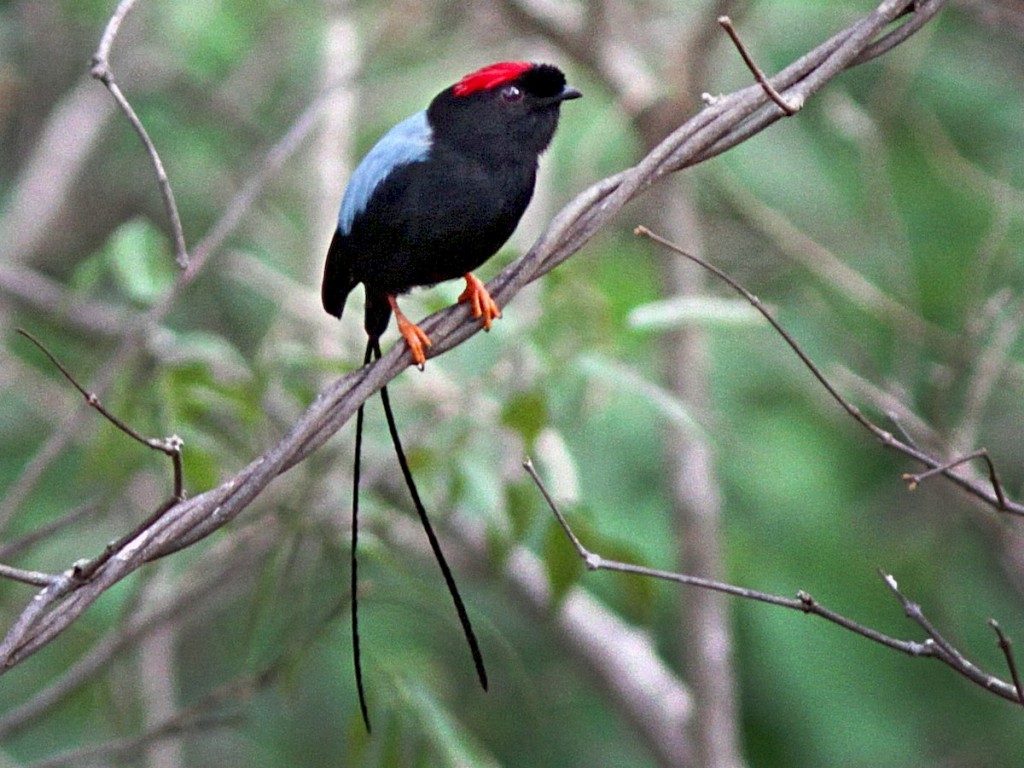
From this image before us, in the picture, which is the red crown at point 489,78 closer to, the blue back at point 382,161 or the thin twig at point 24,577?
the blue back at point 382,161

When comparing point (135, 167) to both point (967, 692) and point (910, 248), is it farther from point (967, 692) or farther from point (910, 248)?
point (967, 692)

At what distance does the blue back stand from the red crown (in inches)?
3.3

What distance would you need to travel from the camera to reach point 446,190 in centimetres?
225

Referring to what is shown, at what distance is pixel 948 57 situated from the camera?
16.7 feet

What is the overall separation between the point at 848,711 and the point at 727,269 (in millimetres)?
1470

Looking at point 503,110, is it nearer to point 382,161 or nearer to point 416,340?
point 382,161

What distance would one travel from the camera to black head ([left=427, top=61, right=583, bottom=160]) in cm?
230

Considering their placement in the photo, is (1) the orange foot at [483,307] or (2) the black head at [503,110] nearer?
(1) the orange foot at [483,307]

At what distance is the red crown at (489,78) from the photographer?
237cm

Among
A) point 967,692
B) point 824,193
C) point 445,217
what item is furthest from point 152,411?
point 967,692

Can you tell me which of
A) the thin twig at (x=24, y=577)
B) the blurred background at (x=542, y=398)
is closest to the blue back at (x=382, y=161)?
the blurred background at (x=542, y=398)

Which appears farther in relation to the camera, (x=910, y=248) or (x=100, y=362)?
(x=910, y=248)

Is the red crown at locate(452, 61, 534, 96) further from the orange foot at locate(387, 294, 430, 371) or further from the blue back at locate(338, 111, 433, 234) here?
the orange foot at locate(387, 294, 430, 371)

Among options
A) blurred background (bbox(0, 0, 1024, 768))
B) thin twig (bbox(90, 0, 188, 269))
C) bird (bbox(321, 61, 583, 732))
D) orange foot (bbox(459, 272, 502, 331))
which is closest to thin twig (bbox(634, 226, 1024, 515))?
orange foot (bbox(459, 272, 502, 331))
